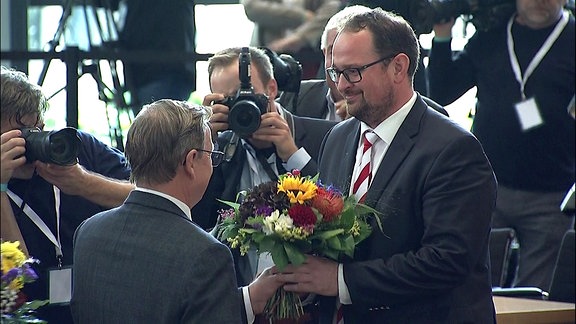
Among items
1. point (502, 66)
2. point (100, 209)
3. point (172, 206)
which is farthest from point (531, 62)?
point (172, 206)

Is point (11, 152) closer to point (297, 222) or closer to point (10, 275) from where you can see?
point (10, 275)

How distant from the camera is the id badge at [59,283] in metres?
3.66

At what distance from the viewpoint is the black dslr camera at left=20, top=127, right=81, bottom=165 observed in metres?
3.49

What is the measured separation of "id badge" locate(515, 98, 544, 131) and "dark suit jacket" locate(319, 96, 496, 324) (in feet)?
7.98

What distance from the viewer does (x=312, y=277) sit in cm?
325

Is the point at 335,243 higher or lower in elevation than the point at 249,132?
lower

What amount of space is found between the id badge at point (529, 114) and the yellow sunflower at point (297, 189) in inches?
107

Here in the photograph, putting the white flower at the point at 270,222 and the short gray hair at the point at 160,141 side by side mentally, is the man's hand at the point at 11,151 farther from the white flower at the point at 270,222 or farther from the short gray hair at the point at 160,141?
the white flower at the point at 270,222

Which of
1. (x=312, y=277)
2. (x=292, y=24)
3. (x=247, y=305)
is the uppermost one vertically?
(x=292, y=24)

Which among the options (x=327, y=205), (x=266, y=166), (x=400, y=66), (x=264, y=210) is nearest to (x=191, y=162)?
(x=264, y=210)

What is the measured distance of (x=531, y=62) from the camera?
18.8 ft

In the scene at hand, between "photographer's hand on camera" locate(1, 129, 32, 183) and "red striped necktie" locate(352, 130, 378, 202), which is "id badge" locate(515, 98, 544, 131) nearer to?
"red striped necktie" locate(352, 130, 378, 202)

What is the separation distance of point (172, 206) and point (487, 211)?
3.04ft

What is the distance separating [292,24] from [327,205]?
2.36m
